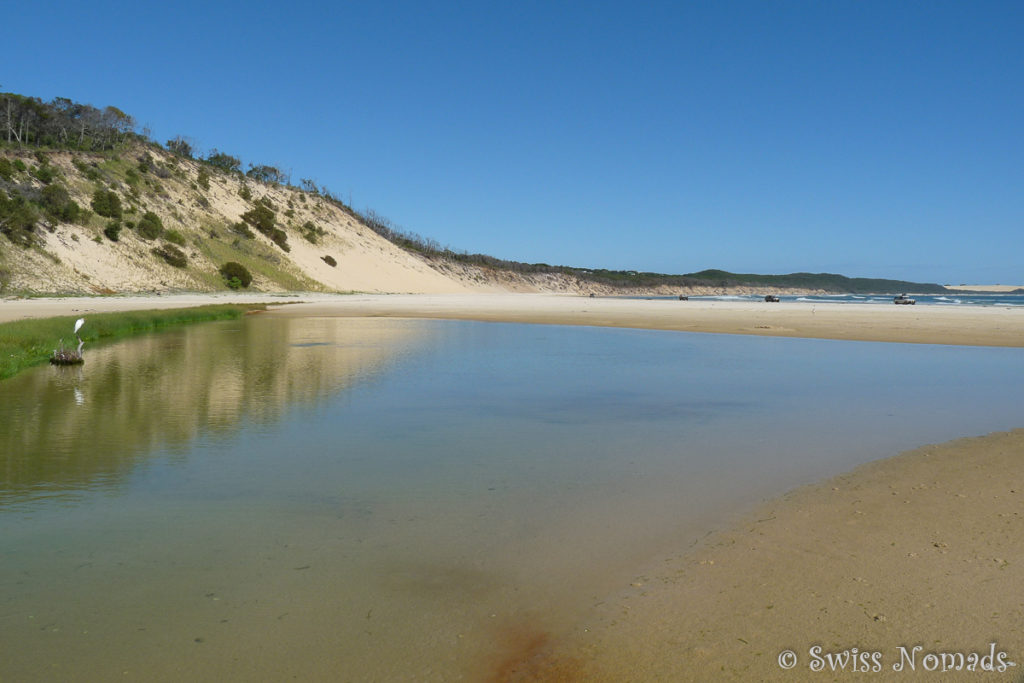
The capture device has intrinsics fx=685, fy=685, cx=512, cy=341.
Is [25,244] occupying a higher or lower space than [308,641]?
higher

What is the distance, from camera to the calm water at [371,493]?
4.41 metres

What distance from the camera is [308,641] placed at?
4309 millimetres

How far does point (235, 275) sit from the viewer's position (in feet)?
236

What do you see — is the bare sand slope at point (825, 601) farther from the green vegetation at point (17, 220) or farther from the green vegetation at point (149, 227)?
the green vegetation at point (149, 227)

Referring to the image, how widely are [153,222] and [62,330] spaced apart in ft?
170

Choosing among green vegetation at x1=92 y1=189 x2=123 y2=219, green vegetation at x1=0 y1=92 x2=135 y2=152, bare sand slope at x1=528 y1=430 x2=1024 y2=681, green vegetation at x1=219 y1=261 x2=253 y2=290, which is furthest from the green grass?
green vegetation at x1=0 y1=92 x2=135 y2=152

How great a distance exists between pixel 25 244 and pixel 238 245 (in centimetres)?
2696

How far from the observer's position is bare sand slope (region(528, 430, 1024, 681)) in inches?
158

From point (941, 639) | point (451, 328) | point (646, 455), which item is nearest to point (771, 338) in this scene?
point (451, 328)

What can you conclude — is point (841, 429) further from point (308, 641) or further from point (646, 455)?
point (308, 641)

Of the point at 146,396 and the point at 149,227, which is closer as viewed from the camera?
the point at 146,396

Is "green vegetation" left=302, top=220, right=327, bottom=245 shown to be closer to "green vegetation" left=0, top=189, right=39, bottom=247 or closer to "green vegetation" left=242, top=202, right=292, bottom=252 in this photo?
"green vegetation" left=242, top=202, right=292, bottom=252

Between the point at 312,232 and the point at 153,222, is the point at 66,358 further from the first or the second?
the point at 312,232

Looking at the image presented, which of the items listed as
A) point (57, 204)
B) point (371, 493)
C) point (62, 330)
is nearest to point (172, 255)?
point (57, 204)
